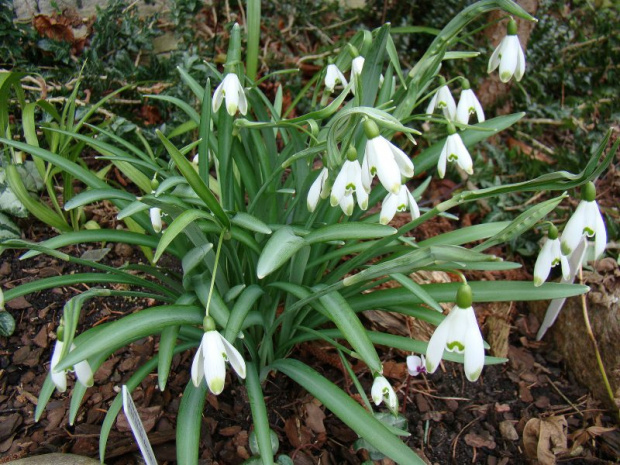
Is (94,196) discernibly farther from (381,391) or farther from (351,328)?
(381,391)

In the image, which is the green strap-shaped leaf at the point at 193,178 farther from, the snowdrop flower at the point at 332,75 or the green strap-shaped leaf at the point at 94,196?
the snowdrop flower at the point at 332,75

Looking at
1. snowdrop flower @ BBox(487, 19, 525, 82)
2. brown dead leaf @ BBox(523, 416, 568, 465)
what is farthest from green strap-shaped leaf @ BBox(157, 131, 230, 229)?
brown dead leaf @ BBox(523, 416, 568, 465)

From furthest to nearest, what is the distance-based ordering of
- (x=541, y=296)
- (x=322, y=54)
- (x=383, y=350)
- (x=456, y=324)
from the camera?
(x=322, y=54) → (x=383, y=350) → (x=541, y=296) → (x=456, y=324)

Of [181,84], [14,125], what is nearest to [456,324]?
[181,84]

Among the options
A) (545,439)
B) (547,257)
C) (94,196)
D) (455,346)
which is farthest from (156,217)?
(545,439)

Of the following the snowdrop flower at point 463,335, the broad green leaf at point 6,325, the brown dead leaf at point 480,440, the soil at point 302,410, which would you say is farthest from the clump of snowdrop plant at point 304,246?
the broad green leaf at point 6,325

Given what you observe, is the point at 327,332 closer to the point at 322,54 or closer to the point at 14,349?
the point at 14,349

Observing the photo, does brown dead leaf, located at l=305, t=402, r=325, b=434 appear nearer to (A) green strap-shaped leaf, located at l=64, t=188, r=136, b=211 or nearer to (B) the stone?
(B) the stone
